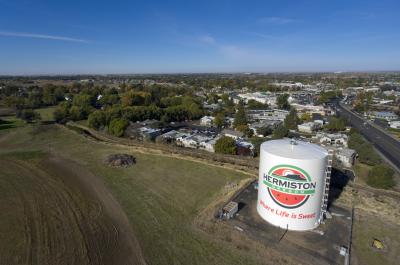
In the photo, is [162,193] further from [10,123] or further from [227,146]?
[10,123]

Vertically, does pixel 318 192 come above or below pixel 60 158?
above

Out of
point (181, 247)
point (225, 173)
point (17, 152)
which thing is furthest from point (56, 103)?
point (181, 247)

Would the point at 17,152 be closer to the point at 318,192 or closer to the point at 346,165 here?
the point at 318,192

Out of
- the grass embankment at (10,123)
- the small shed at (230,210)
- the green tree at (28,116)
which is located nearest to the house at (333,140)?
the small shed at (230,210)

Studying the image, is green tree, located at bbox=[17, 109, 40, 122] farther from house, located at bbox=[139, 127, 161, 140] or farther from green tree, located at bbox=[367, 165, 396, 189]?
green tree, located at bbox=[367, 165, 396, 189]

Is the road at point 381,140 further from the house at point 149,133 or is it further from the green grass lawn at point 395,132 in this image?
the house at point 149,133

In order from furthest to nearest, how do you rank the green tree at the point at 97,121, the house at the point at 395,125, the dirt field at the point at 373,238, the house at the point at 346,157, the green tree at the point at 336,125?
the house at the point at 395,125
the green tree at the point at 97,121
the green tree at the point at 336,125
the house at the point at 346,157
the dirt field at the point at 373,238

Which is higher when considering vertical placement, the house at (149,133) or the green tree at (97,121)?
the green tree at (97,121)
